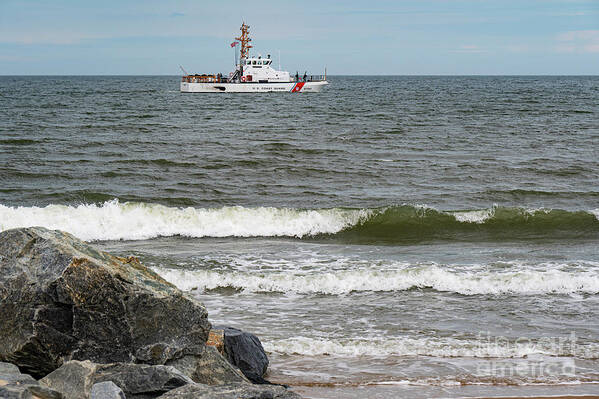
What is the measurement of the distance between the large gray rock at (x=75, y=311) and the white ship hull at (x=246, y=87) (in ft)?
242

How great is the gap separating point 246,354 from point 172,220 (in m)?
9.04

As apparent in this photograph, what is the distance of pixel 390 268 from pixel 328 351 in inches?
157

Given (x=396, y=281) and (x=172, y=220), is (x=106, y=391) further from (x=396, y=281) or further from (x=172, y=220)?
(x=172, y=220)

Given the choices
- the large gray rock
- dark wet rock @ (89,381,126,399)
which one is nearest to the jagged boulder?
the large gray rock

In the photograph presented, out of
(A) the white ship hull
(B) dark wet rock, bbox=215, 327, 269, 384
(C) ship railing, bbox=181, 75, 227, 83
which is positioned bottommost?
(B) dark wet rock, bbox=215, 327, 269, 384

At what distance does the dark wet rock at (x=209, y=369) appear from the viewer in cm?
533

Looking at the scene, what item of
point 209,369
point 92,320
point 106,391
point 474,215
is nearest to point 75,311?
point 92,320

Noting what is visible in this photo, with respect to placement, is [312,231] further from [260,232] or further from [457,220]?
[457,220]

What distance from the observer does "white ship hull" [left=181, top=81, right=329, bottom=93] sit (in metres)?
78.1

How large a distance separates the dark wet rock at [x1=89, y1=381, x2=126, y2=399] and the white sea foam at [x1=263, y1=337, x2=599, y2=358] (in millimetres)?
2858

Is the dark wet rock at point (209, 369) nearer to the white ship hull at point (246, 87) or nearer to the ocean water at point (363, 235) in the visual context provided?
the ocean water at point (363, 235)

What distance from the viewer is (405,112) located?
44.9 metres

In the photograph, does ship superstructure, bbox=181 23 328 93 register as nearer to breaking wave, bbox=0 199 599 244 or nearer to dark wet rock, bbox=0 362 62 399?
breaking wave, bbox=0 199 599 244

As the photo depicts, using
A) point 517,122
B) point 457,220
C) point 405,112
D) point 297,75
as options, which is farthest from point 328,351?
point 297,75
